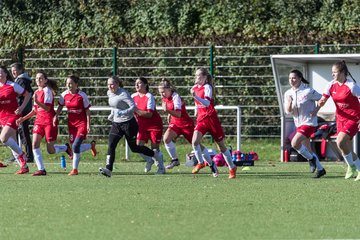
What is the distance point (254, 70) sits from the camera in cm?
2961

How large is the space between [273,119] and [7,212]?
54.4 ft

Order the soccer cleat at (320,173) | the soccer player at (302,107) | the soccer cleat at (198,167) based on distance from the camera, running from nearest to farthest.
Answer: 1. the soccer cleat at (320,173)
2. the soccer player at (302,107)
3. the soccer cleat at (198,167)

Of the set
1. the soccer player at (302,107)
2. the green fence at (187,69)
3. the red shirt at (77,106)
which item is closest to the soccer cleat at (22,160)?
the red shirt at (77,106)

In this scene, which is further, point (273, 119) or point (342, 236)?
point (273, 119)

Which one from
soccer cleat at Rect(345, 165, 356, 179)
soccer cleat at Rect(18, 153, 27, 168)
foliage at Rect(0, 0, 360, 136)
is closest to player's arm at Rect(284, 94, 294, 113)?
soccer cleat at Rect(345, 165, 356, 179)

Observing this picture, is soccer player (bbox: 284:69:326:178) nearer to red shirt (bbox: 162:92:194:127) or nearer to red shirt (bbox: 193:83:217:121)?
red shirt (bbox: 193:83:217:121)

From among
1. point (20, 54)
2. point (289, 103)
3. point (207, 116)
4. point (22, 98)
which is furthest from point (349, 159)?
point (20, 54)

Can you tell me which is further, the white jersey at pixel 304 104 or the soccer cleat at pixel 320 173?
the white jersey at pixel 304 104

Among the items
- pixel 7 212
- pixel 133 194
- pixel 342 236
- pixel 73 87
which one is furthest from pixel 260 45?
pixel 342 236

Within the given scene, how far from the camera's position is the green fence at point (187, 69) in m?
29.4

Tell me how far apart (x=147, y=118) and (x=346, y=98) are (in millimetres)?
4942

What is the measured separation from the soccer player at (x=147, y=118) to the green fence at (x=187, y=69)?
21.8 ft

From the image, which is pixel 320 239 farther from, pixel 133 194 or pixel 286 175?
pixel 286 175

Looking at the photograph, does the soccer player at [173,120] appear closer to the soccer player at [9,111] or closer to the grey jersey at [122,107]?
the grey jersey at [122,107]
